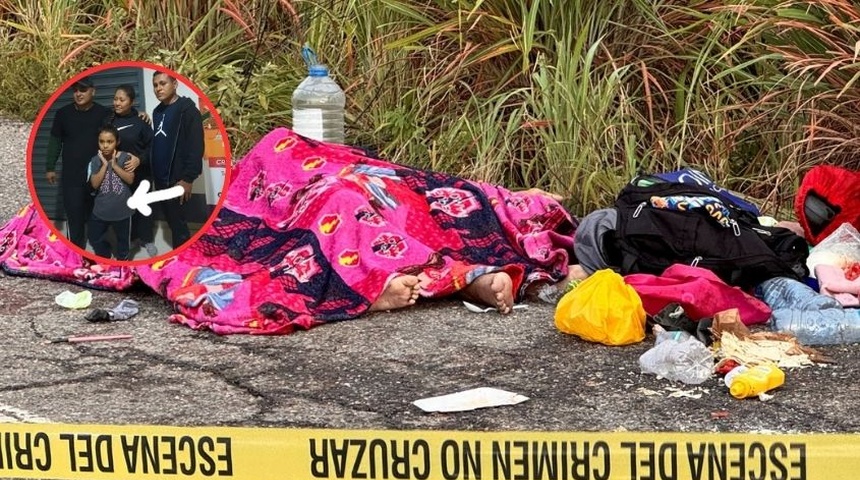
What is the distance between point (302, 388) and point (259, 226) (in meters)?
1.33

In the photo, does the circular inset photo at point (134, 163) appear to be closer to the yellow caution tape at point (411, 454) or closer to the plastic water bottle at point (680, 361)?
the yellow caution tape at point (411, 454)

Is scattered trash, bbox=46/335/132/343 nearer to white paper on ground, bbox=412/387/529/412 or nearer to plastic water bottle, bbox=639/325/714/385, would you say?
white paper on ground, bbox=412/387/529/412

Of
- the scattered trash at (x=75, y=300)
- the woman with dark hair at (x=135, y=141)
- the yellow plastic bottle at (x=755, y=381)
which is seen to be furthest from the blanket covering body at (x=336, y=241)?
the yellow plastic bottle at (x=755, y=381)

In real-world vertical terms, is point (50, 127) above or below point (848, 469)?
above

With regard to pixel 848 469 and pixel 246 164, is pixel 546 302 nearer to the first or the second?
pixel 246 164

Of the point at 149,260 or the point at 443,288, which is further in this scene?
the point at 443,288

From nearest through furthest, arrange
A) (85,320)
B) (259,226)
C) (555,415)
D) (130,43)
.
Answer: (555,415)
(85,320)
(259,226)
(130,43)

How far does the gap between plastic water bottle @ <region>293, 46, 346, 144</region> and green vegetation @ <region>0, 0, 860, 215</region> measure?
0.18 metres

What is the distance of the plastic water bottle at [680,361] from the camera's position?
440 cm

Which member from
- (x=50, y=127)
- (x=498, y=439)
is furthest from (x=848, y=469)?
(x=50, y=127)

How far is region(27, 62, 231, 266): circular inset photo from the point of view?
4500 mm

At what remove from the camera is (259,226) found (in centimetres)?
562

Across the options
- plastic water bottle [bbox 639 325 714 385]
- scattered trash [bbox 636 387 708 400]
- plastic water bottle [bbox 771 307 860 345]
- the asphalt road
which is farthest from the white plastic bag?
scattered trash [bbox 636 387 708 400]

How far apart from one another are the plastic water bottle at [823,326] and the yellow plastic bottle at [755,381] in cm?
51
